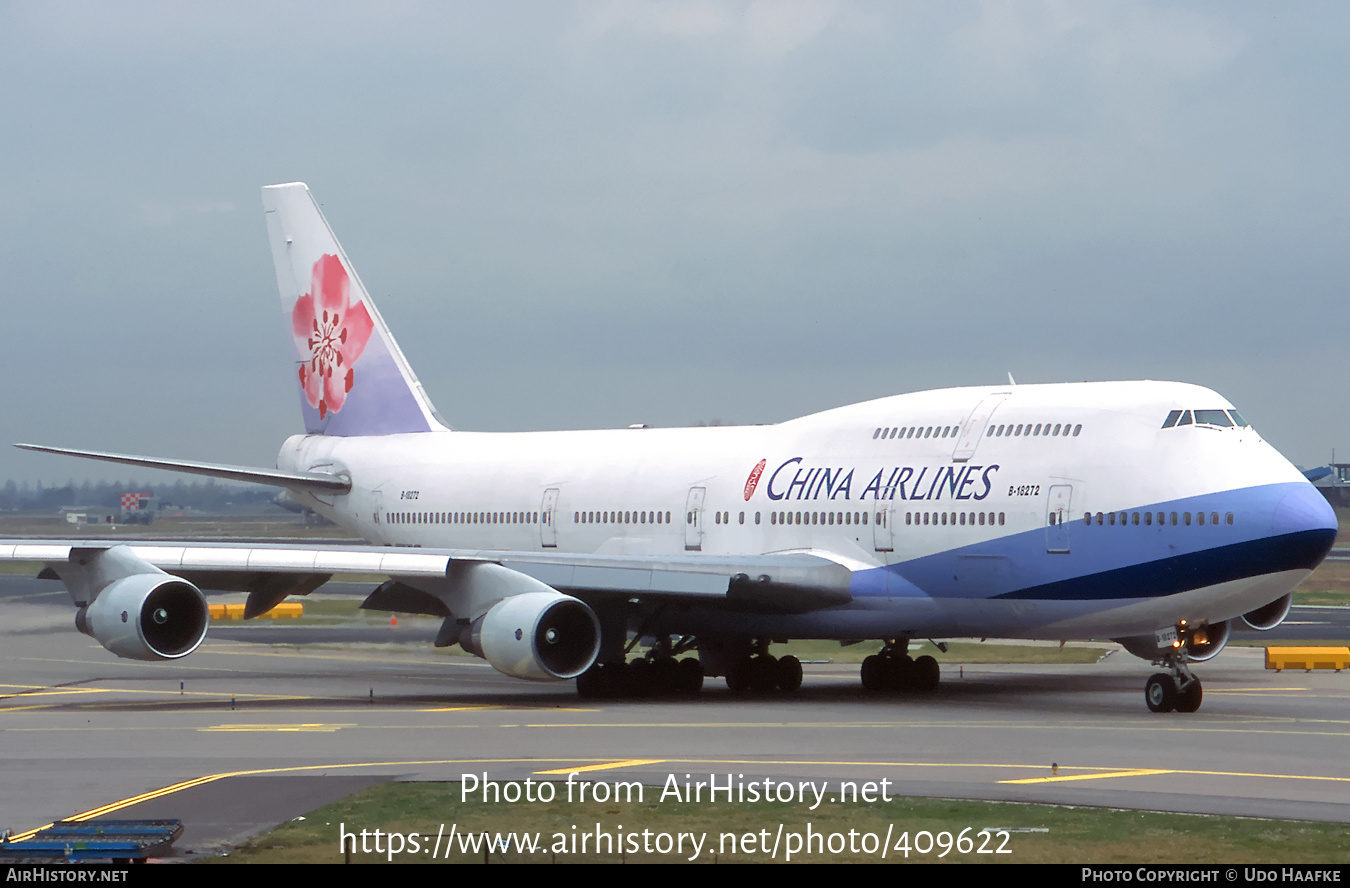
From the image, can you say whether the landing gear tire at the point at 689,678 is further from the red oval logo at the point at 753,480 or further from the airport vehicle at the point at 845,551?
the red oval logo at the point at 753,480

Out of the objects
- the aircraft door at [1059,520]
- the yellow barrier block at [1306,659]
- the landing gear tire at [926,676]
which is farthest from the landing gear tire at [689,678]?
the yellow barrier block at [1306,659]

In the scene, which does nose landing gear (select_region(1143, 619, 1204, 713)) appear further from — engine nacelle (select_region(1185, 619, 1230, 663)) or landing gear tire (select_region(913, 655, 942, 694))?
landing gear tire (select_region(913, 655, 942, 694))

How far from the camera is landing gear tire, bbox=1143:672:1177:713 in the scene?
26.9 meters

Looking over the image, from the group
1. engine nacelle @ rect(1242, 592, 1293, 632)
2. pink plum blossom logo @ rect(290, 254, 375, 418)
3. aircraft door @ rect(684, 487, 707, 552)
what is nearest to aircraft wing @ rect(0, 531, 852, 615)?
aircraft door @ rect(684, 487, 707, 552)

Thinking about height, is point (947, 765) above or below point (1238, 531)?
below

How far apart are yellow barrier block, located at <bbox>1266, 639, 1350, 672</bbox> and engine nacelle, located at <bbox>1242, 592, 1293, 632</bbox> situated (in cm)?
574

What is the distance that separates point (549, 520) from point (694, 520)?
4362 millimetres

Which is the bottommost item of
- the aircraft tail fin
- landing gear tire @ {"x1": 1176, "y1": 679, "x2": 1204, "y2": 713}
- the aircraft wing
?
landing gear tire @ {"x1": 1176, "y1": 679, "x2": 1204, "y2": 713}

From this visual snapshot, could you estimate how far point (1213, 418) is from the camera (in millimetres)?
27266

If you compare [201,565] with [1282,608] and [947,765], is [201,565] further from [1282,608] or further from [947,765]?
[1282,608]

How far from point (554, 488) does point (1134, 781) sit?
19.8 meters

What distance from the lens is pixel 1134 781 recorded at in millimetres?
18625

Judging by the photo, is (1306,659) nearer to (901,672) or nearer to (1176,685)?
(901,672)

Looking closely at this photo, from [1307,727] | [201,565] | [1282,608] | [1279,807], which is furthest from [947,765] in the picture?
[201,565]
